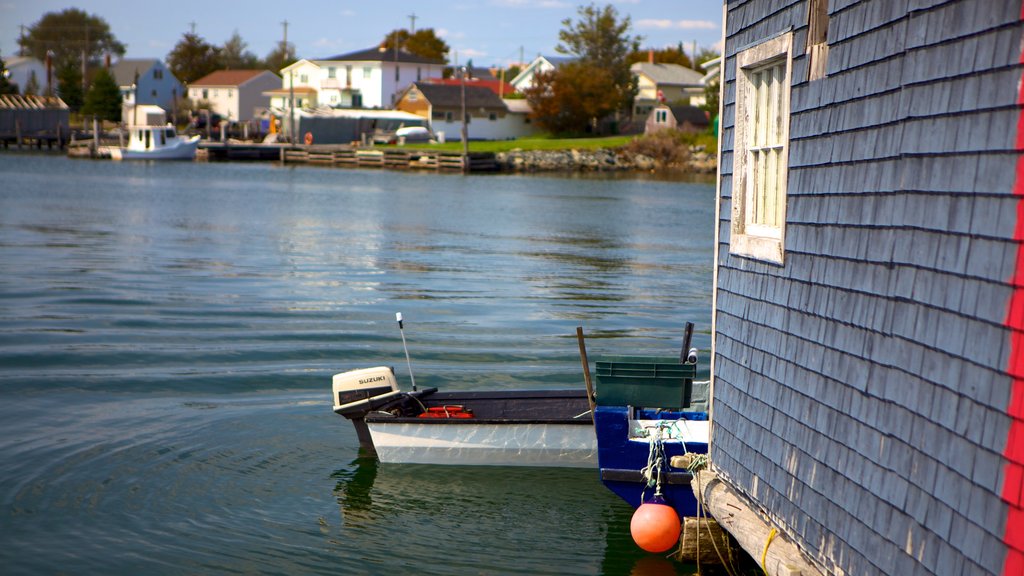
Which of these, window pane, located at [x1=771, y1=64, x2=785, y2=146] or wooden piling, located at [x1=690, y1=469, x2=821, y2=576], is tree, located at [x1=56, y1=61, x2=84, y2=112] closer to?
wooden piling, located at [x1=690, y1=469, x2=821, y2=576]

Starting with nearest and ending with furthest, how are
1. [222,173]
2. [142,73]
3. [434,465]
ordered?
[434,465], [222,173], [142,73]

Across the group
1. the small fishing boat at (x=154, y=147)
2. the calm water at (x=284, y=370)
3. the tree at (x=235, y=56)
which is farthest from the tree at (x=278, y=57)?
the calm water at (x=284, y=370)

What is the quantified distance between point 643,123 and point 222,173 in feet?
160

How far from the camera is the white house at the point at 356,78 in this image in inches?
4469

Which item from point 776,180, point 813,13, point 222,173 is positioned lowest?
point 222,173

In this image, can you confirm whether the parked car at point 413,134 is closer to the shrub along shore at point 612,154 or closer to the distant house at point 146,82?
the shrub along shore at point 612,154

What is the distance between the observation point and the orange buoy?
924 cm

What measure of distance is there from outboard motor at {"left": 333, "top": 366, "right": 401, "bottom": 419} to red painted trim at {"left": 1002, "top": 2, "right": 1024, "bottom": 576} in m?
8.45

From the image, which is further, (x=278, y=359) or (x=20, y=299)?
(x=20, y=299)

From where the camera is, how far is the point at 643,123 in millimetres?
110938

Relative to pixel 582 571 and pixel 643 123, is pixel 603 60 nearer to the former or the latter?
pixel 643 123

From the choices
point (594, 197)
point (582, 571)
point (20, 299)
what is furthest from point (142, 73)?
point (582, 571)

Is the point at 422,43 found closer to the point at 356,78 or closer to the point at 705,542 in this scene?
the point at 356,78

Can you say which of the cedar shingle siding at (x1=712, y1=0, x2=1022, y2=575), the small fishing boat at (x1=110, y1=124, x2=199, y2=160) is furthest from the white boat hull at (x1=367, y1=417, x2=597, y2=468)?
the small fishing boat at (x1=110, y1=124, x2=199, y2=160)
